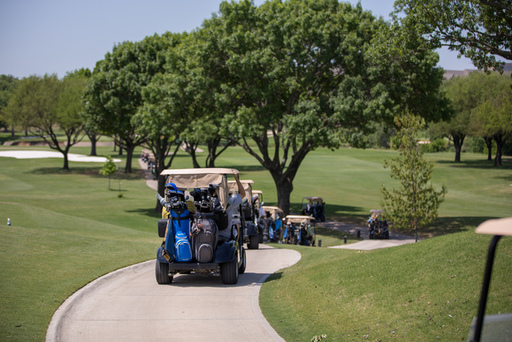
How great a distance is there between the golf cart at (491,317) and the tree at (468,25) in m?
14.2

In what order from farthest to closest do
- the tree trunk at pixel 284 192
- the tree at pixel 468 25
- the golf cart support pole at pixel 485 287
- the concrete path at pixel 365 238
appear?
the tree trunk at pixel 284 192 < the concrete path at pixel 365 238 < the tree at pixel 468 25 < the golf cart support pole at pixel 485 287

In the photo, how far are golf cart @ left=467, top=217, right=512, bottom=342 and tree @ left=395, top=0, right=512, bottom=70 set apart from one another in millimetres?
14203

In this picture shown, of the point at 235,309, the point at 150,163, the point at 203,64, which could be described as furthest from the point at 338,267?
the point at 150,163

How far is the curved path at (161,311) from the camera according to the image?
26.8 feet

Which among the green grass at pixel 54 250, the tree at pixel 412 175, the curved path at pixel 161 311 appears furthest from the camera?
the tree at pixel 412 175

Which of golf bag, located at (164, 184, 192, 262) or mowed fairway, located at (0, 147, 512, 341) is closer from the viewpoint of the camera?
mowed fairway, located at (0, 147, 512, 341)

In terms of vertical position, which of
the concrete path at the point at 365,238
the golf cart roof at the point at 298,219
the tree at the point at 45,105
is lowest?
the concrete path at the point at 365,238

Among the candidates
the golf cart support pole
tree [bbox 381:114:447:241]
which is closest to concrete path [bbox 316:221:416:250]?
tree [bbox 381:114:447:241]

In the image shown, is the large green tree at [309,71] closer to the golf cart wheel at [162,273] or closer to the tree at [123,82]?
the tree at [123,82]

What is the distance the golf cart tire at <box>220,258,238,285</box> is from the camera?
11383 millimetres

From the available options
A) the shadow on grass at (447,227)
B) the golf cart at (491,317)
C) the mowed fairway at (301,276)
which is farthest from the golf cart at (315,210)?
the golf cart at (491,317)

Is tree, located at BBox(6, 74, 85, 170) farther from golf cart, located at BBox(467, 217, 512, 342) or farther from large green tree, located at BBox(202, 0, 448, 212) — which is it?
golf cart, located at BBox(467, 217, 512, 342)

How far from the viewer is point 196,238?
36.1 feet

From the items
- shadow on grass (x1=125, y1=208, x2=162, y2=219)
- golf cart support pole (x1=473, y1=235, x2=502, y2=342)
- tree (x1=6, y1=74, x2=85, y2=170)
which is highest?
tree (x1=6, y1=74, x2=85, y2=170)
